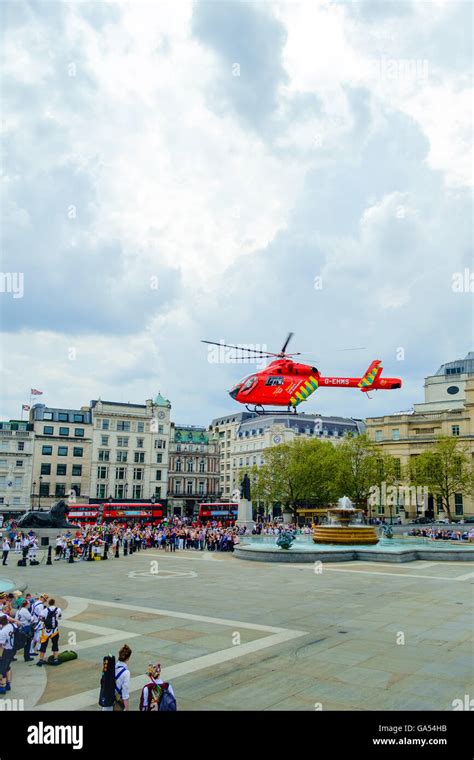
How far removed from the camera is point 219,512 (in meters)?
74.4

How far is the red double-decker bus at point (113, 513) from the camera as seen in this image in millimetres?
64312

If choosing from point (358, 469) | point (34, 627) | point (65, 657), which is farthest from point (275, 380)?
point (358, 469)

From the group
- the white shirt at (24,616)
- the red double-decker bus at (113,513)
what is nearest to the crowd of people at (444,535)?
the red double-decker bus at (113,513)

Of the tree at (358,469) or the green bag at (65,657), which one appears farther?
the tree at (358,469)

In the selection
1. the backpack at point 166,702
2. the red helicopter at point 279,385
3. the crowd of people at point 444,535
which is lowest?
the crowd of people at point 444,535

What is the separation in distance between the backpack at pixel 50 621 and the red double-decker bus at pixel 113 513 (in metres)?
52.5

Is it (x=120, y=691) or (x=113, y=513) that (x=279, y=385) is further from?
(x=113, y=513)

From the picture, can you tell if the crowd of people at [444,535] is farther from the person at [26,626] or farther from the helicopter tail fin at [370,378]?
the person at [26,626]

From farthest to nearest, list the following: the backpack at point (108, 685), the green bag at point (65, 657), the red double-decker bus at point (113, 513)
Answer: the red double-decker bus at point (113, 513) < the green bag at point (65, 657) < the backpack at point (108, 685)

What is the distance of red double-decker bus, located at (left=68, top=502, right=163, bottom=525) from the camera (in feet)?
211

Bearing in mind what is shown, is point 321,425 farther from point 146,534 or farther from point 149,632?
point 149,632

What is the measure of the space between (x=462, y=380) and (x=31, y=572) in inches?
3210

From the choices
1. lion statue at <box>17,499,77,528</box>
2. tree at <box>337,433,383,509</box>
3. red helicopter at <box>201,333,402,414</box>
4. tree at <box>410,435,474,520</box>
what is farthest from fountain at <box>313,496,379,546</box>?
tree at <box>410,435,474,520</box>

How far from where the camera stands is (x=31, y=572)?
2852 centimetres
